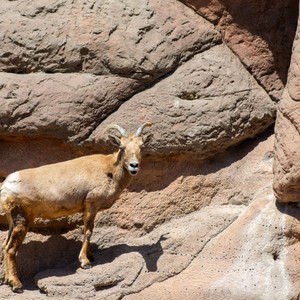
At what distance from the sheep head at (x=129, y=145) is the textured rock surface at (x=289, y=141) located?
5.91 ft

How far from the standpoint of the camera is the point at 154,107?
1284 centimetres

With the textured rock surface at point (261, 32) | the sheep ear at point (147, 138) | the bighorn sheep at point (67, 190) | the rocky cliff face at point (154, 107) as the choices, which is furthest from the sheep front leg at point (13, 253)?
the textured rock surface at point (261, 32)

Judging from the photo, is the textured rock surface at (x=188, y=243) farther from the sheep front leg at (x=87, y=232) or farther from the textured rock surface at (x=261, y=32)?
the textured rock surface at (x=261, y=32)

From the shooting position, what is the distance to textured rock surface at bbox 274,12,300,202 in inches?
452

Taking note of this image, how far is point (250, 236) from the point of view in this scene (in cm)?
1180

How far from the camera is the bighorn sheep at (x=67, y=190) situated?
38.4 ft

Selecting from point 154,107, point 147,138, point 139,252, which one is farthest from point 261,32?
point 139,252

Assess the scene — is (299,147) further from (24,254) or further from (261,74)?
(24,254)

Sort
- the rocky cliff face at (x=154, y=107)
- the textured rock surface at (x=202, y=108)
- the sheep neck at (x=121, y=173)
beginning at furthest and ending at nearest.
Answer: the textured rock surface at (x=202, y=108) → the rocky cliff face at (x=154, y=107) → the sheep neck at (x=121, y=173)

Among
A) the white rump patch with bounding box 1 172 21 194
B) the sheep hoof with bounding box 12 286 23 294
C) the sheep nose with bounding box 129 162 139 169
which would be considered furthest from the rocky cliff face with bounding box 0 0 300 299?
the sheep nose with bounding box 129 162 139 169

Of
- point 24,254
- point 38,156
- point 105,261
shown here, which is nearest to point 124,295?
point 105,261

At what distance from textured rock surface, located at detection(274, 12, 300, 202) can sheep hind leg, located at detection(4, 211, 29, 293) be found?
343 centimetres

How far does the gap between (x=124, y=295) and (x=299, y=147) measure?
9.76 ft

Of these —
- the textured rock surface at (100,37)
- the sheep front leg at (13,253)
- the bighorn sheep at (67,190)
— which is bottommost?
the sheep front leg at (13,253)
